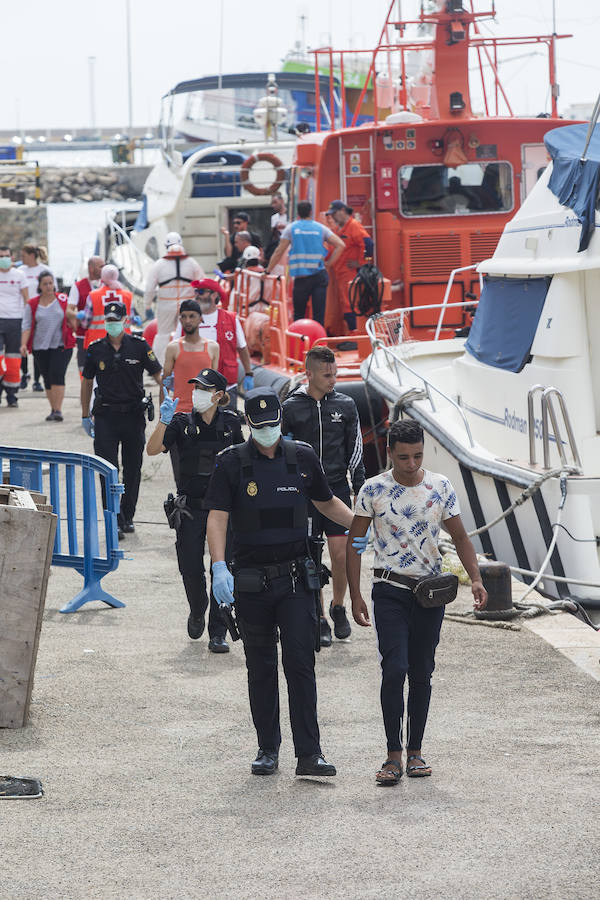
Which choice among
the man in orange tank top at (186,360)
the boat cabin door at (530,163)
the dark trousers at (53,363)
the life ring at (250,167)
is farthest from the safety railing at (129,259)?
the man in orange tank top at (186,360)

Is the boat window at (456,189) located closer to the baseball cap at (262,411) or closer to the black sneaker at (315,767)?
the baseball cap at (262,411)

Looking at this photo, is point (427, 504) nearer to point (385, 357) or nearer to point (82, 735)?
point (82, 735)

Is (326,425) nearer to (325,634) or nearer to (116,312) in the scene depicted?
(325,634)

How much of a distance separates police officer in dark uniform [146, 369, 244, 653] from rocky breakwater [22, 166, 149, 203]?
235ft

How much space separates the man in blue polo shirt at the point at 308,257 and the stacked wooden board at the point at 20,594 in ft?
30.8

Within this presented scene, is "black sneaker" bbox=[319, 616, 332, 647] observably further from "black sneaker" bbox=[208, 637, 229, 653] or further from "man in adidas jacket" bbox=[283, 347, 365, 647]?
"black sneaker" bbox=[208, 637, 229, 653]

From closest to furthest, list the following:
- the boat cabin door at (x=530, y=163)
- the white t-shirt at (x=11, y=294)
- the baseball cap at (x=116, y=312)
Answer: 1. the baseball cap at (x=116, y=312)
2. the boat cabin door at (x=530, y=163)
3. the white t-shirt at (x=11, y=294)

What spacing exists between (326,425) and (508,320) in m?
3.59

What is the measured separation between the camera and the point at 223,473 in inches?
221

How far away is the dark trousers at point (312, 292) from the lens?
15359 millimetres

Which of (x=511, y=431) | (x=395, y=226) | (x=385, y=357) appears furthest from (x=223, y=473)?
(x=395, y=226)

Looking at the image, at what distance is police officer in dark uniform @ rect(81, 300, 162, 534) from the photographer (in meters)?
10.2

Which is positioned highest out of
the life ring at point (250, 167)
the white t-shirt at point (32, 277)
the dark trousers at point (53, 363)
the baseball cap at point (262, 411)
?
the life ring at point (250, 167)

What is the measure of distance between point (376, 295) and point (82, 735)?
9606mm
